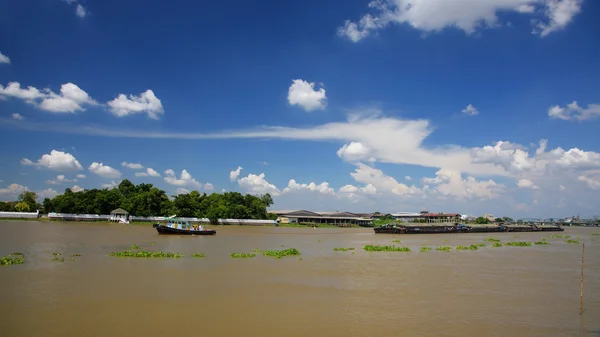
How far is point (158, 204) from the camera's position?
82.1m

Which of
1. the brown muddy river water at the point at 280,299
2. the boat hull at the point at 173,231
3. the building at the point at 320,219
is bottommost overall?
the building at the point at 320,219

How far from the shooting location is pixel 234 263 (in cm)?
2216

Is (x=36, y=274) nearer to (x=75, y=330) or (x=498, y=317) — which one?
(x=75, y=330)

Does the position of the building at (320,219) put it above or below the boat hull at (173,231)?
below

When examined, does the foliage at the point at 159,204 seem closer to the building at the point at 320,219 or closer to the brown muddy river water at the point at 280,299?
the building at the point at 320,219

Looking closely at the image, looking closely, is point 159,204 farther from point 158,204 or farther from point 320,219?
point 320,219

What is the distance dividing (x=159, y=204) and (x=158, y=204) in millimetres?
242

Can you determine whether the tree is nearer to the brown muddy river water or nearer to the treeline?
the treeline

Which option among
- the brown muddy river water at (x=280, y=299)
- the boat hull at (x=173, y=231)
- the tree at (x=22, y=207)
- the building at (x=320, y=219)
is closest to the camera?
the brown muddy river water at (x=280, y=299)

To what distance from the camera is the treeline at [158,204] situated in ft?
254

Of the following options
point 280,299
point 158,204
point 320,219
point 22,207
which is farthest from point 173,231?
point 320,219

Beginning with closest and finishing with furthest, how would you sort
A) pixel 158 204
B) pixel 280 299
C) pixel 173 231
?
pixel 280 299
pixel 173 231
pixel 158 204

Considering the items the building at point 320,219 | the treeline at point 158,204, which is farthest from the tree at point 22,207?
the building at point 320,219

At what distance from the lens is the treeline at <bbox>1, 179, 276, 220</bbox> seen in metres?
77.5
